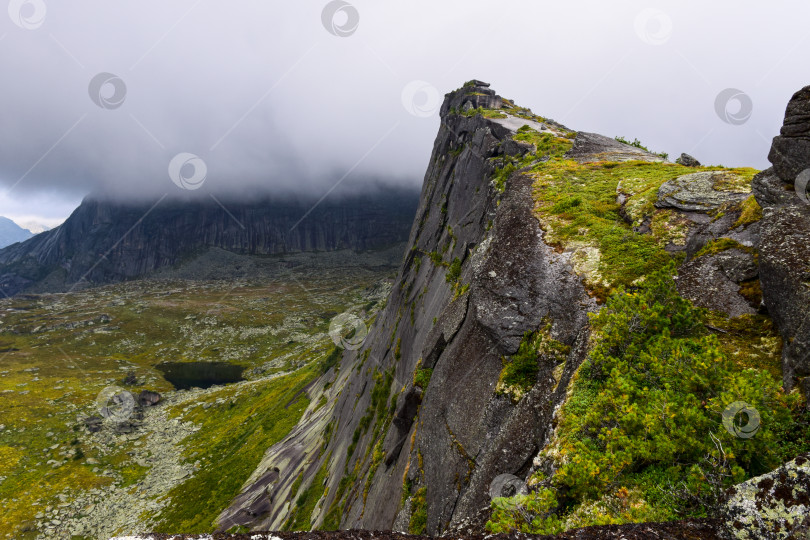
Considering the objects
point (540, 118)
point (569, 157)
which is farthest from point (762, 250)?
point (540, 118)

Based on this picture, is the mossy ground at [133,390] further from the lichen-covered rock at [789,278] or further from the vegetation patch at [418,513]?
the lichen-covered rock at [789,278]

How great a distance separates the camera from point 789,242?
8.35 metres

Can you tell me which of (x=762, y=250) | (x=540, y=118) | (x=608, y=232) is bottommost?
(x=762, y=250)

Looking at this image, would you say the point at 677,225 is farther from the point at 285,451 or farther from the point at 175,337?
the point at 175,337

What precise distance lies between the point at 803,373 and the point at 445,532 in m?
9.84

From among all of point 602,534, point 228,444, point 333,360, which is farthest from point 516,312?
point 228,444

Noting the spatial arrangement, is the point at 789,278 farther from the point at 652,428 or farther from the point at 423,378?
the point at 423,378

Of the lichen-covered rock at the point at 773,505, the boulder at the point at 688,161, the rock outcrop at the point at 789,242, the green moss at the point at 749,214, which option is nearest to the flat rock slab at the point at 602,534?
the lichen-covered rock at the point at 773,505

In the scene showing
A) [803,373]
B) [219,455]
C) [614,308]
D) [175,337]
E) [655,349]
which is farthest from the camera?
[175,337]

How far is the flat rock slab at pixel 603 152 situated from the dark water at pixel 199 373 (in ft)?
414

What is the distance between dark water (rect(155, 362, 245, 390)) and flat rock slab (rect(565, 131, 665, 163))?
414 ft

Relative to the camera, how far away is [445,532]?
1059 cm

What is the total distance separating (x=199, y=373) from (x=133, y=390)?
96.6 feet

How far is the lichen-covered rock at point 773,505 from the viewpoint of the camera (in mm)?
4251
